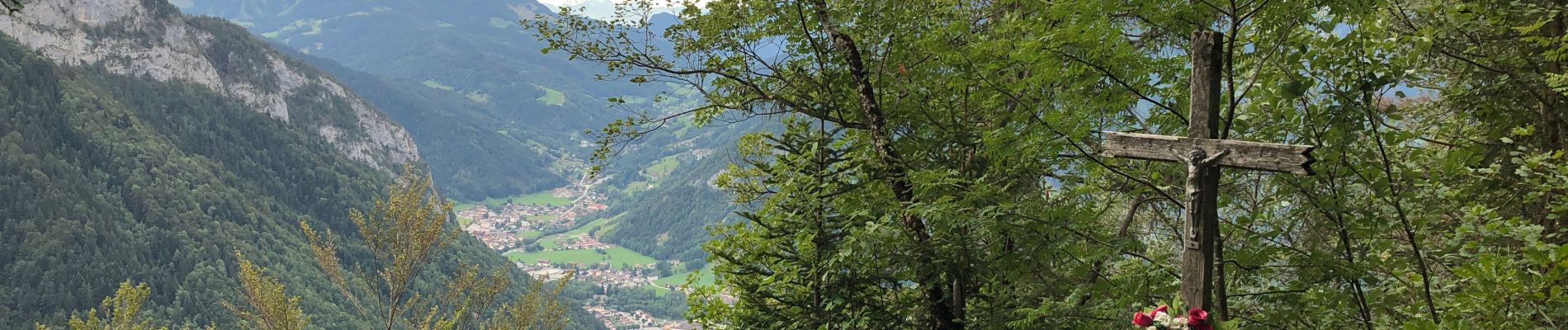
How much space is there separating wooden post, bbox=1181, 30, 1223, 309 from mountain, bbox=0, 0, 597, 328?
7448 centimetres

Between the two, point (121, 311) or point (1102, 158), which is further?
point (121, 311)

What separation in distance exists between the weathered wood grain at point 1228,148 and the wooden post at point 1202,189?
0.07 metres

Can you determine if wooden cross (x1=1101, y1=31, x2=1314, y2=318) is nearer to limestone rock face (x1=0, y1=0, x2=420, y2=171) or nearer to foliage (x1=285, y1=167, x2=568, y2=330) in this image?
foliage (x1=285, y1=167, x2=568, y2=330)

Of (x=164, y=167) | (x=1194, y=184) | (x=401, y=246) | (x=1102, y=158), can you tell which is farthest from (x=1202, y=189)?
(x=164, y=167)

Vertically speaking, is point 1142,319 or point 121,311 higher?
point 1142,319

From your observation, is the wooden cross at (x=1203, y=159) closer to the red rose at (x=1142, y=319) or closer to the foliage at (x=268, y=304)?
the red rose at (x=1142, y=319)

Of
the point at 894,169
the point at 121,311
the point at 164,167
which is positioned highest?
the point at 164,167

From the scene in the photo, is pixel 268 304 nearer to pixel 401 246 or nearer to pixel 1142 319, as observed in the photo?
pixel 401 246

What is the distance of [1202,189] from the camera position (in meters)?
3.75

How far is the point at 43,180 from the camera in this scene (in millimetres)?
104062

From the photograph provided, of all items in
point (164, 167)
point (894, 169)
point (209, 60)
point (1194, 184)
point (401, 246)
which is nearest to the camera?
point (1194, 184)

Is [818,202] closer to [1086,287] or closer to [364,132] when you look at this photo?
[1086,287]

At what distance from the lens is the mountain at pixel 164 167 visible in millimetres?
93688

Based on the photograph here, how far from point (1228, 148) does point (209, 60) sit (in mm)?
183834
